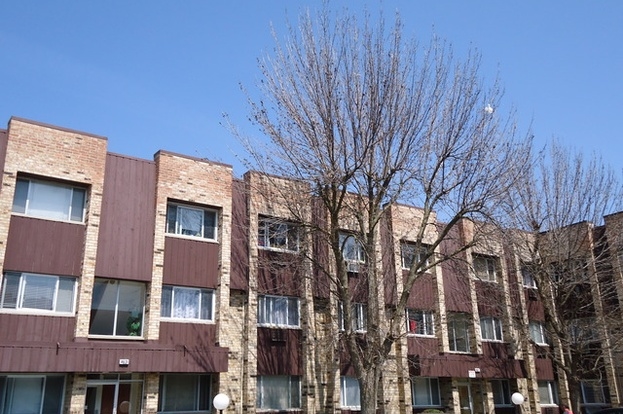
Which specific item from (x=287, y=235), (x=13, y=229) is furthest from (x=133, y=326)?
(x=287, y=235)

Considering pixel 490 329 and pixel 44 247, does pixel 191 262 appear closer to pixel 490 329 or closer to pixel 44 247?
pixel 44 247

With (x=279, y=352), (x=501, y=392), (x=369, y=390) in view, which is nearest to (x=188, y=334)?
(x=279, y=352)

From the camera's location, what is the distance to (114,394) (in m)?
18.2

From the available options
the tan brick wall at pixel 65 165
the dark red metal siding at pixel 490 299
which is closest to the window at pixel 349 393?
the dark red metal siding at pixel 490 299

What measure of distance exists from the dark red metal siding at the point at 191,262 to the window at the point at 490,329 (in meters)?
14.0

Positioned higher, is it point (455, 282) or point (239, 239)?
point (239, 239)

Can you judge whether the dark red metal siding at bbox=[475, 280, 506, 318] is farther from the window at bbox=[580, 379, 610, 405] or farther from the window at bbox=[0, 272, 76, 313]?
the window at bbox=[0, 272, 76, 313]

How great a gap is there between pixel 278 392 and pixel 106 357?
6.45 metres

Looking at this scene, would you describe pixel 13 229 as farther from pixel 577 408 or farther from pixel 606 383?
pixel 606 383

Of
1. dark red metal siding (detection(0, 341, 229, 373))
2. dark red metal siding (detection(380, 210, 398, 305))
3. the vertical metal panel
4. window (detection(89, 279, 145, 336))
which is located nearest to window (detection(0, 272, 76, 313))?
window (detection(89, 279, 145, 336))

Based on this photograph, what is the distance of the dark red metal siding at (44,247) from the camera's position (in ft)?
57.1

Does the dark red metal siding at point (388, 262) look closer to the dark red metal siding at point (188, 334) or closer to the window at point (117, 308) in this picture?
the dark red metal siding at point (188, 334)

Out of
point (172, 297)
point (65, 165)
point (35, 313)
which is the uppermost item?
point (65, 165)

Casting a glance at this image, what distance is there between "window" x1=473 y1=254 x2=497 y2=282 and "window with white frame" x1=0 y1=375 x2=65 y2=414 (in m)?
19.3
